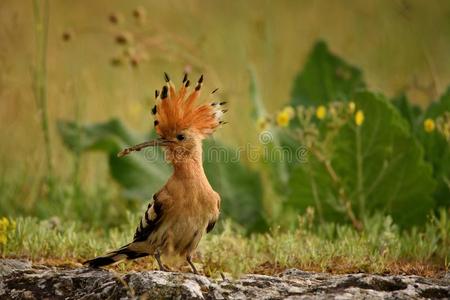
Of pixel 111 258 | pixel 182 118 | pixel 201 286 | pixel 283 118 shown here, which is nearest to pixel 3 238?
pixel 111 258

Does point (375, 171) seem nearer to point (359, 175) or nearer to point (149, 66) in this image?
point (359, 175)

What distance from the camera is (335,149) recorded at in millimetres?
6301

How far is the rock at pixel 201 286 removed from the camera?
3.73 metres

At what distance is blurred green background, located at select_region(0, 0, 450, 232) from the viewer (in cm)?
695

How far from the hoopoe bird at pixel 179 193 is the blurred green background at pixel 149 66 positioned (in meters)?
1.52

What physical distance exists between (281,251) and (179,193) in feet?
2.25

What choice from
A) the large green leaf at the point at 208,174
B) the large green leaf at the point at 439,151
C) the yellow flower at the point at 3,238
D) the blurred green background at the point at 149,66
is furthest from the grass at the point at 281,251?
the large green leaf at the point at 208,174

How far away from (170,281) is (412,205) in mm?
2977

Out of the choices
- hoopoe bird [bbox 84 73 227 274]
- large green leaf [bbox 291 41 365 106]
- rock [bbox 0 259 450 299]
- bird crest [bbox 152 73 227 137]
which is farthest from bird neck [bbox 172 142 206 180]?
large green leaf [bbox 291 41 365 106]

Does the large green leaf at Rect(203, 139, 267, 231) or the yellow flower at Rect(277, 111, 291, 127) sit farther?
the large green leaf at Rect(203, 139, 267, 231)

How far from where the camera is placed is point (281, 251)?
187 inches

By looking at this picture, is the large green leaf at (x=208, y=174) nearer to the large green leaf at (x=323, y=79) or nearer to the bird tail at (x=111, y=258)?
the large green leaf at (x=323, y=79)

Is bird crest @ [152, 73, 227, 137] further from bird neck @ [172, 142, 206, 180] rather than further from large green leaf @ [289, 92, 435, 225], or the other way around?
large green leaf @ [289, 92, 435, 225]

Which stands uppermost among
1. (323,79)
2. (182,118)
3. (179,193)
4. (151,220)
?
(323,79)
